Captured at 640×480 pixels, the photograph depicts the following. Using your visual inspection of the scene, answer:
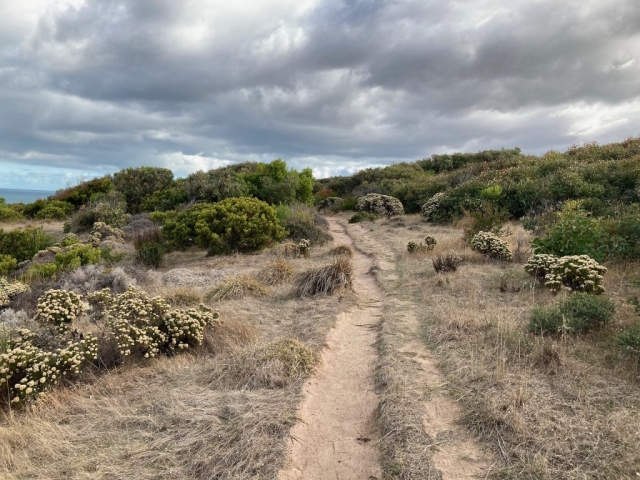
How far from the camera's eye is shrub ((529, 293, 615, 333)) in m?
5.36

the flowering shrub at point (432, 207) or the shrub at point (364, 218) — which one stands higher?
the flowering shrub at point (432, 207)

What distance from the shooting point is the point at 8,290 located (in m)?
8.32

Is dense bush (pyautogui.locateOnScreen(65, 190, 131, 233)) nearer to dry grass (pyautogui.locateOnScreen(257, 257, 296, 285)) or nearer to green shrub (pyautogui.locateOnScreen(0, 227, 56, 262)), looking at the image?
green shrub (pyautogui.locateOnScreen(0, 227, 56, 262))

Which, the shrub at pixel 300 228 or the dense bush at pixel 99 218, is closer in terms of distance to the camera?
the shrub at pixel 300 228

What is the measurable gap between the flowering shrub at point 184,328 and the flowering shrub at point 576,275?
5170 millimetres

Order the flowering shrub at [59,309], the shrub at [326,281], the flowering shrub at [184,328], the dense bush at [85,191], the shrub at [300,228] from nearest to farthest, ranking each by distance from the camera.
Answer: the flowering shrub at [184,328], the flowering shrub at [59,309], the shrub at [326,281], the shrub at [300,228], the dense bush at [85,191]

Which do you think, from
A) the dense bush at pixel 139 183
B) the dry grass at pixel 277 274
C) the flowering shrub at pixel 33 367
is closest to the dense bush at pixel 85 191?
the dense bush at pixel 139 183

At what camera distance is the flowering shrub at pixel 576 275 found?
22.0ft

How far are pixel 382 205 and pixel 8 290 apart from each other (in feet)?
57.4

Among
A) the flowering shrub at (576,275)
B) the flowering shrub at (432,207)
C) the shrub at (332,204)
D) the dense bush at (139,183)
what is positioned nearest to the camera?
the flowering shrub at (576,275)

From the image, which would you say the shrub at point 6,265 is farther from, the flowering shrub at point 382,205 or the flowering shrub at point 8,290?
the flowering shrub at point 382,205

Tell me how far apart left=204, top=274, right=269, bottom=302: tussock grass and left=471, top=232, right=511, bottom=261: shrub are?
508 cm

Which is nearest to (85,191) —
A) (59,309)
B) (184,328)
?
(59,309)

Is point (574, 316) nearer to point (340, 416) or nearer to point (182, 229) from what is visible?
point (340, 416)
